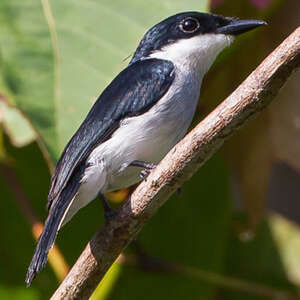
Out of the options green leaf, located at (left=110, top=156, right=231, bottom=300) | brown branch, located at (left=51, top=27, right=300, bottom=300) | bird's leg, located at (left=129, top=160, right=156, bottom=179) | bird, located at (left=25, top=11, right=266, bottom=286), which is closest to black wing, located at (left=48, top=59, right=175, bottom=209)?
bird, located at (left=25, top=11, right=266, bottom=286)

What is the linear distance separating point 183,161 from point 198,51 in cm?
89

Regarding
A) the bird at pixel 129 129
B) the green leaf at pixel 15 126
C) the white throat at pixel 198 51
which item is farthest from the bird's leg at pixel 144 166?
the white throat at pixel 198 51

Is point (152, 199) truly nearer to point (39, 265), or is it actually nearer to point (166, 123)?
point (39, 265)

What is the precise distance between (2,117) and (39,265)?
494mm

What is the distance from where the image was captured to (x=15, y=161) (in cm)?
284

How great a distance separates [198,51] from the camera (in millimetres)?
2598

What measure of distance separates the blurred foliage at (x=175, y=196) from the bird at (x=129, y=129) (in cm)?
7

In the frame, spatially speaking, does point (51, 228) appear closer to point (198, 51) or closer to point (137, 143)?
point (137, 143)

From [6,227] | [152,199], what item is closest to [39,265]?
[152,199]

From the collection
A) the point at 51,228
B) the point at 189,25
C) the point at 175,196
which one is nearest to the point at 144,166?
the point at 51,228

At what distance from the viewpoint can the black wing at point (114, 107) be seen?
2.28 m

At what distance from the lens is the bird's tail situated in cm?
208

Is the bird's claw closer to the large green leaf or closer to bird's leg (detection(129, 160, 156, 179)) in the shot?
bird's leg (detection(129, 160, 156, 179))

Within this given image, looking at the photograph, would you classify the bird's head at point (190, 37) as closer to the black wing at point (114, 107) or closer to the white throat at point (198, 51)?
the white throat at point (198, 51)
